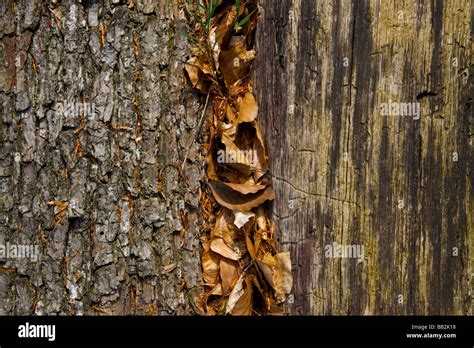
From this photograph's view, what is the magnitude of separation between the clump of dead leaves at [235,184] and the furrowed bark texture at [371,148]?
72 mm

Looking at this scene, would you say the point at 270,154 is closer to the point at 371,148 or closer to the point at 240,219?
the point at 240,219

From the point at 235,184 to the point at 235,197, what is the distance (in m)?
0.06

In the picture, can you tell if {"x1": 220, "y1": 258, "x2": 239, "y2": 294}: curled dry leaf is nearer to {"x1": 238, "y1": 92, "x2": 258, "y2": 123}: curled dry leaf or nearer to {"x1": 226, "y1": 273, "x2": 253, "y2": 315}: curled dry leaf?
{"x1": 226, "y1": 273, "x2": 253, "y2": 315}: curled dry leaf

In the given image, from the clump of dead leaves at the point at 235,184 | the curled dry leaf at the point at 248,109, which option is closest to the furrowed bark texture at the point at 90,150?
the clump of dead leaves at the point at 235,184

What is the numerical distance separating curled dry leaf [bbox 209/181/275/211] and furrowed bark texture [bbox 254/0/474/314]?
0.10 m

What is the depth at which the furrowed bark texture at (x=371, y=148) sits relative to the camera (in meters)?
2.36

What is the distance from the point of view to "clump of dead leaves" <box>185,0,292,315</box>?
2.42 meters

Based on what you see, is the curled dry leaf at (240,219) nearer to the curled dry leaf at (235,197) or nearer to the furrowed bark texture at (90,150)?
the curled dry leaf at (235,197)

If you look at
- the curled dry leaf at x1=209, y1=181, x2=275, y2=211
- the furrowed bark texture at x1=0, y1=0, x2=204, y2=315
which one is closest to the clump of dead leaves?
the curled dry leaf at x1=209, y1=181, x2=275, y2=211

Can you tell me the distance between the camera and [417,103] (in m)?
2.39
